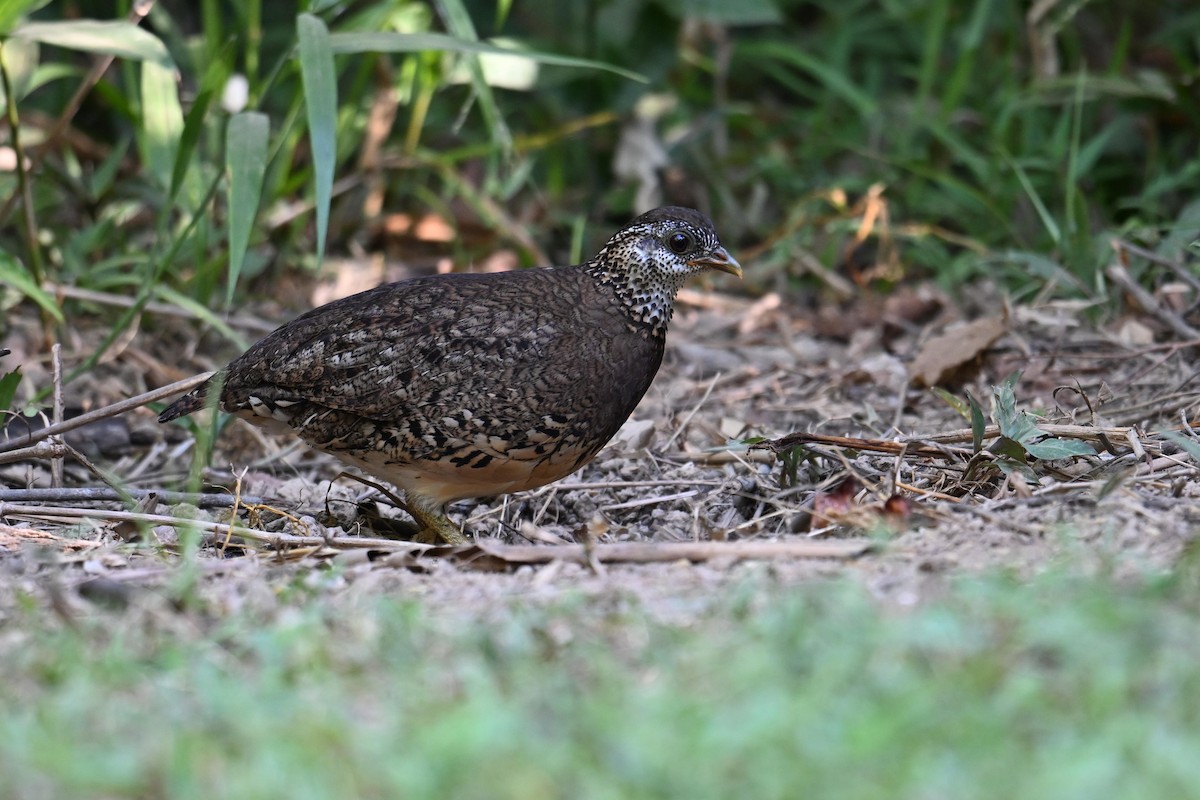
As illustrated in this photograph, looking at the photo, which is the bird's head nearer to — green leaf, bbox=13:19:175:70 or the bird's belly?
the bird's belly

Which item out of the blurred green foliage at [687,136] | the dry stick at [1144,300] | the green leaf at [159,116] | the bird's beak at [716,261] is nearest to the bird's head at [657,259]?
the bird's beak at [716,261]

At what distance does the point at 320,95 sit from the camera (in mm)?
4164

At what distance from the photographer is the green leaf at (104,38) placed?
4.37m

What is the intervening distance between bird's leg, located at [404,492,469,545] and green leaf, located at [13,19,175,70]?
1515 mm

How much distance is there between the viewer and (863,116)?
7156 millimetres

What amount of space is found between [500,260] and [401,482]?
2.88 m

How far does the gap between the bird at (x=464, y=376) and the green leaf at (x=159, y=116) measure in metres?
1.68

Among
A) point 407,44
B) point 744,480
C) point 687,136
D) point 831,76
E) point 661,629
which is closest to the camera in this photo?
point 661,629

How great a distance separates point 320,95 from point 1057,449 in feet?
7.28

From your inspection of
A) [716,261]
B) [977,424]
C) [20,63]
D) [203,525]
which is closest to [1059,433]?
[977,424]

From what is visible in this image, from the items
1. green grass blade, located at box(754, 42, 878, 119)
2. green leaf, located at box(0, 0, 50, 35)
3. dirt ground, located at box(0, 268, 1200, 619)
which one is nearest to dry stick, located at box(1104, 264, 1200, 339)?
dirt ground, located at box(0, 268, 1200, 619)

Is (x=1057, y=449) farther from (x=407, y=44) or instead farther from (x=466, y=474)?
(x=407, y=44)

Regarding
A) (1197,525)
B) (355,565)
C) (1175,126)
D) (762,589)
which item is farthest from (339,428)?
(1175,126)

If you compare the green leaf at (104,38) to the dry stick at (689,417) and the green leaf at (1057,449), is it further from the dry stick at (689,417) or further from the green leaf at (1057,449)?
the green leaf at (1057,449)
